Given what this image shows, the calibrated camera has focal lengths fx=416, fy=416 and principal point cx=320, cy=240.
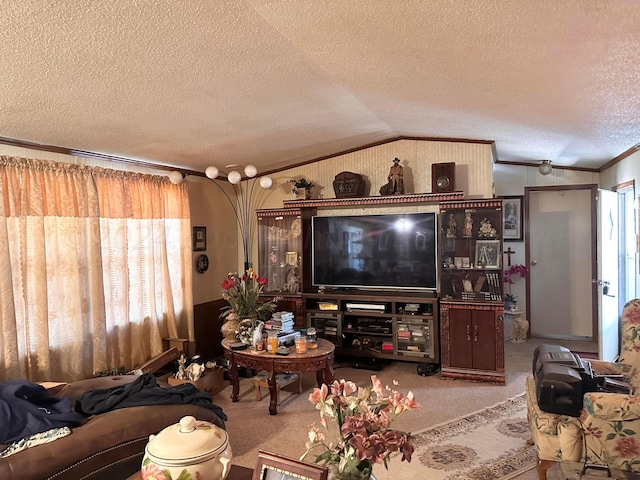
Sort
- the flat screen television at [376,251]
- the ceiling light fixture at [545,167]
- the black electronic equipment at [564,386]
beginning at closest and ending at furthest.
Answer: the black electronic equipment at [564,386], the flat screen television at [376,251], the ceiling light fixture at [545,167]

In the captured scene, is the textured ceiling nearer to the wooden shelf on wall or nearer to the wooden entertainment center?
the wooden shelf on wall

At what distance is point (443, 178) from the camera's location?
4.40 m

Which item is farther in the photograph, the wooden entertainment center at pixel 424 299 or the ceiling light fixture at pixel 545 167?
the ceiling light fixture at pixel 545 167

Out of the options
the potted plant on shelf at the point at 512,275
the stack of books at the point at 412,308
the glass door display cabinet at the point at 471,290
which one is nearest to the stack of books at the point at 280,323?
the stack of books at the point at 412,308

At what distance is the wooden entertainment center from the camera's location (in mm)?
4125

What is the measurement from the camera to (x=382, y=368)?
14.9ft

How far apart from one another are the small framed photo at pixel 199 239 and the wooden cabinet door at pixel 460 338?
9.48ft

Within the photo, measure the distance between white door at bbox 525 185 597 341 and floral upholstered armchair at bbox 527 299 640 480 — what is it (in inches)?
132

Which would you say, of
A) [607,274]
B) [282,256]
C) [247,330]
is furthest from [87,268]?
[607,274]

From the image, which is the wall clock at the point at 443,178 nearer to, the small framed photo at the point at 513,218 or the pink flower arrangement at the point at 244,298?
the small framed photo at the point at 513,218

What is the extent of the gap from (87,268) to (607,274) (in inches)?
189

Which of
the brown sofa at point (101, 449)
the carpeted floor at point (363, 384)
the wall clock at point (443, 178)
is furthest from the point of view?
the wall clock at point (443, 178)

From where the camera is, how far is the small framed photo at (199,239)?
15.9ft

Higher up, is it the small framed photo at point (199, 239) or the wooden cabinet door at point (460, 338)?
the small framed photo at point (199, 239)
